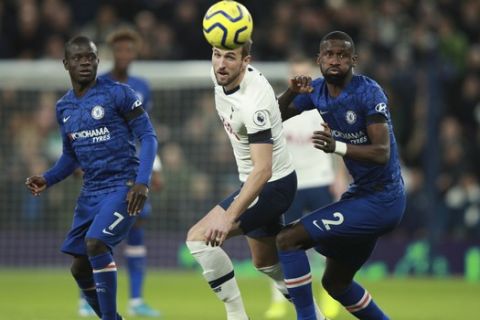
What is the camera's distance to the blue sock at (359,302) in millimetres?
8148

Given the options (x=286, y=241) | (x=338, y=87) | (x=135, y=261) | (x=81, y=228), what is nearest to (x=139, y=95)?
(x=135, y=261)

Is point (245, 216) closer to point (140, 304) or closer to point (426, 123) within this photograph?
point (140, 304)

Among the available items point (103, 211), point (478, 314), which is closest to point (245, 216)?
point (103, 211)

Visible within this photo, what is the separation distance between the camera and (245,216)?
25.5 feet

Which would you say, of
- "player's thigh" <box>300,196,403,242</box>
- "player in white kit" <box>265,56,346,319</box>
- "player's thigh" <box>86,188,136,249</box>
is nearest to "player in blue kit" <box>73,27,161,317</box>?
"player in white kit" <box>265,56,346,319</box>

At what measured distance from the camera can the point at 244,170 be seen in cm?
807

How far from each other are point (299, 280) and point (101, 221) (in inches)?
54.7

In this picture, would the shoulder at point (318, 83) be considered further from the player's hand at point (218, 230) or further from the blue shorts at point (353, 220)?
the player's hand at point (218, 230)

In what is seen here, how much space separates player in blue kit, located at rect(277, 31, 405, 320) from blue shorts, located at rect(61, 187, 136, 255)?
1092 mm

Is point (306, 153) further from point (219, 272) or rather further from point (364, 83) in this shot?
point (219, 272)

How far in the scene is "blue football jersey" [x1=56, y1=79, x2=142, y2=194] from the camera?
8.18 metres

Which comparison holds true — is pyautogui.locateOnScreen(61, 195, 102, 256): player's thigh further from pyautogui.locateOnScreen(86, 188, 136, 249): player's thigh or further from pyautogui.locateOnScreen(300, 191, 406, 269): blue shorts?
pyautogui.locateOnScreen(300, 191, 406, 269): blue shorts

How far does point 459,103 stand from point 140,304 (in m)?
7.66

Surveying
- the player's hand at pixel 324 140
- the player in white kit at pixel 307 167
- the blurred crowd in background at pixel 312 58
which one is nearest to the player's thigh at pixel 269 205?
the player's hand at pixel 324 140
